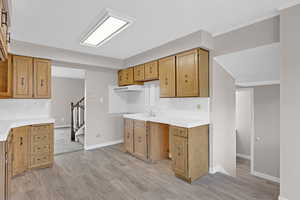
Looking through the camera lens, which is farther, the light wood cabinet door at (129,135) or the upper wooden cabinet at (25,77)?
the light wood cabinet door at (129,135)

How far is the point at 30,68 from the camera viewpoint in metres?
3.33

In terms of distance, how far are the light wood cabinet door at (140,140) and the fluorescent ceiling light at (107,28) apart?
6.48ft

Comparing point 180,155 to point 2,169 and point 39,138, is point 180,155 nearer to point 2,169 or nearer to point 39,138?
point 2,169

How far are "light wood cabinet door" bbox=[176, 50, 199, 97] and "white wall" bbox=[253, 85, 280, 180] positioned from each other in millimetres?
2687

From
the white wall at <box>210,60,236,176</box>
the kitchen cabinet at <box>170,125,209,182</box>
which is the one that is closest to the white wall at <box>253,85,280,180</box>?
the white wall at <box>210,60,236,176</box>

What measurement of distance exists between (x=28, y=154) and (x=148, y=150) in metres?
2.44

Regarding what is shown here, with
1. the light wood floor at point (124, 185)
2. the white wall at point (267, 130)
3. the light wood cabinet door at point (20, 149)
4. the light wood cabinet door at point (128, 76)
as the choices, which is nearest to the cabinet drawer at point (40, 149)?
the light wood cabinet door at point (20, 149)

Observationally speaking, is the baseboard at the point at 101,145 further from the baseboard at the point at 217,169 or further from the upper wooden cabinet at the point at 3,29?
the upper wooden cabinet at the point at 3,29

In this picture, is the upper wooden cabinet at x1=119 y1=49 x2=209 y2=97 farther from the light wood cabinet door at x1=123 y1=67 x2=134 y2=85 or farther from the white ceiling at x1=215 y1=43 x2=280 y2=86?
the light wood cabinet door at x1=123 y1=67 x2=134 y2=85

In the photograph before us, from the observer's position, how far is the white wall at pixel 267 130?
161 inches

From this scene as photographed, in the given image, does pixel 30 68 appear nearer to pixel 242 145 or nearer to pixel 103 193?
pixel 103 193

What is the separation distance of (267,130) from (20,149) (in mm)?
5812

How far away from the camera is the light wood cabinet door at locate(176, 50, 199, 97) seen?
9.53ft

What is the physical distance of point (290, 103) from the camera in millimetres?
1993
